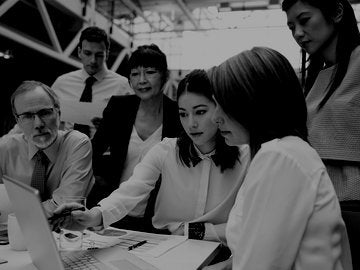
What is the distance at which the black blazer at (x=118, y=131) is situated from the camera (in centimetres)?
218

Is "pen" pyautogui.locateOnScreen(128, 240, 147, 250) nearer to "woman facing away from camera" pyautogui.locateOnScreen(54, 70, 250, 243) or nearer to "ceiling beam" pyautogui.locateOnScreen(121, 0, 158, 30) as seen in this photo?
"woman facing away from camera" pyautogui.locateOnScreen(54, 70, 250, 243)

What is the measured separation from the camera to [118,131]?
2215 mm

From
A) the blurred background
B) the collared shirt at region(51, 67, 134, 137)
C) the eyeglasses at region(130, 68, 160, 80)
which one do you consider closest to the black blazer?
the eyeglasses at region(130, 68, 160, 80)

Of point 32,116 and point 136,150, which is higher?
point 32,116

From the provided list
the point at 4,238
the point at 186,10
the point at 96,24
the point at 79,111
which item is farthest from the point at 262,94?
the point at 186,10

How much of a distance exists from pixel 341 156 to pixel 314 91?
0.34 m

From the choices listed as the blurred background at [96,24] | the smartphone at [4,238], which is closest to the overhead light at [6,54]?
the blurred background at [96,24]

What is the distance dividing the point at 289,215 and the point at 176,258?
0.56 meters

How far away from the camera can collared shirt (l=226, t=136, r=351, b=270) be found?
754 millimetres

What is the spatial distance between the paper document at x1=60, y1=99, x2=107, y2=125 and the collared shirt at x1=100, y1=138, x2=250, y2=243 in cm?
98

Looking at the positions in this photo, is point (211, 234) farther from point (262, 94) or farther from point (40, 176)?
point (40, 176)

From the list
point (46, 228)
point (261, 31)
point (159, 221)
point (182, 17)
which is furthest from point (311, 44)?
point (182, 17)

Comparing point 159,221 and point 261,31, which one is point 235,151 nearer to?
point 159,221

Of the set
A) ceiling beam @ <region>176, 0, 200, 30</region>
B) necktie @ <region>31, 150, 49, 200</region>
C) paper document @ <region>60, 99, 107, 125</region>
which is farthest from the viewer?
ceiling beam @ <region>176, 0, 200, 30</region>
